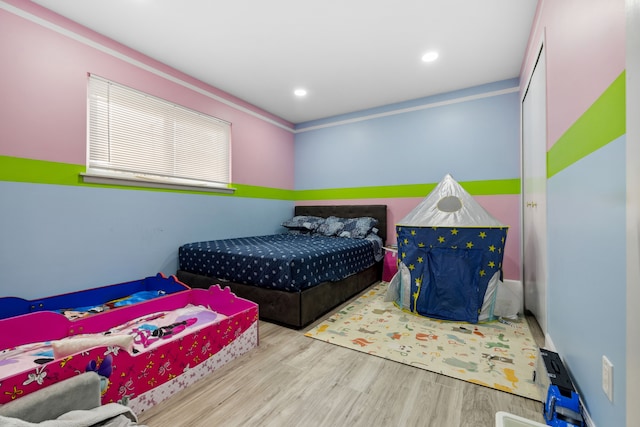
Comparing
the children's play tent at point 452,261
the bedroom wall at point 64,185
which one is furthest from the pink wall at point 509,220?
the bedroom wall at point 64,185

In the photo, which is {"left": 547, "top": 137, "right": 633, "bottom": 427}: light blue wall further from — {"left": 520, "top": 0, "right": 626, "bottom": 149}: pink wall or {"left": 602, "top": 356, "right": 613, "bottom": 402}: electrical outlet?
{"left": 520, "top": 0, "right": 626, "bottom": 149}: pink wall

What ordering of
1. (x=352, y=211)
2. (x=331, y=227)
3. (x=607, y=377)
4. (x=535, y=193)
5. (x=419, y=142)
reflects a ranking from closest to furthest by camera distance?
(x=607, y=377) < (x=535, y=193) < (x=419, y=142) < (x=331, y=227) < (x=352, y=211)

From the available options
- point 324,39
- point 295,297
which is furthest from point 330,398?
point 324,39

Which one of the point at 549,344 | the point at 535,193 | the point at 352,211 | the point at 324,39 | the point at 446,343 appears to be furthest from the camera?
the point at 352,211

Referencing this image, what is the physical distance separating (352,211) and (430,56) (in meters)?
2.31

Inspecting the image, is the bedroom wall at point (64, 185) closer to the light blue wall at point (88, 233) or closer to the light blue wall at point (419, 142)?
the light blue wall at point (88, 233)

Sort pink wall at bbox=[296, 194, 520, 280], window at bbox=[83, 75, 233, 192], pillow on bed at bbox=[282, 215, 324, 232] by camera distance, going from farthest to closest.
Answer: pillow on bed at bbox=[282, 215, 324, 232] < pink wall at bbox=[296, 194, 520, 280] < window at bbox=[83, 75, 233, 192]

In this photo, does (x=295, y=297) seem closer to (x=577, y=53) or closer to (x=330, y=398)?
(x=330, y=398)

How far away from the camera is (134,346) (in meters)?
1.63

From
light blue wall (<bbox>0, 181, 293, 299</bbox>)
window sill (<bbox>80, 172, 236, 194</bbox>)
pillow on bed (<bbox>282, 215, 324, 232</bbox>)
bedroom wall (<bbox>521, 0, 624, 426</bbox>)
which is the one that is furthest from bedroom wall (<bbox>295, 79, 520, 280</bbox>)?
light blue wall (<bbox>0, 181, 293, 299</bbox>)

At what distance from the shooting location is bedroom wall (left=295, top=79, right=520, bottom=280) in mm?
3365

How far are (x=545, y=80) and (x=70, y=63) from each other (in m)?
3.87

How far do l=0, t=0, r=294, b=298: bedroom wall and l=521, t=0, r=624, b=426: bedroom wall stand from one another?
344cm

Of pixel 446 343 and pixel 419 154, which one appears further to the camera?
pixel 419 154
